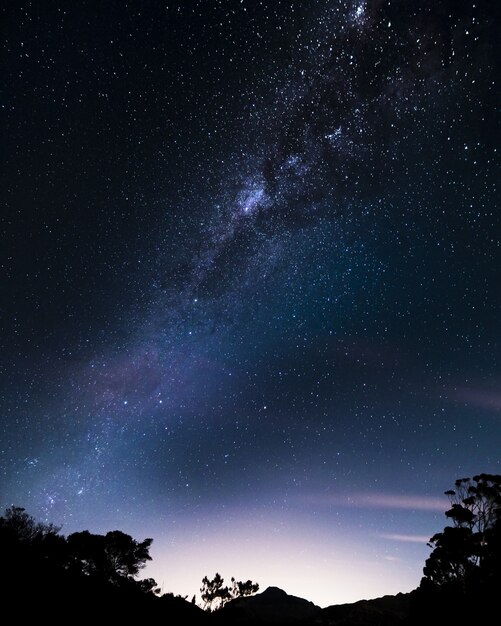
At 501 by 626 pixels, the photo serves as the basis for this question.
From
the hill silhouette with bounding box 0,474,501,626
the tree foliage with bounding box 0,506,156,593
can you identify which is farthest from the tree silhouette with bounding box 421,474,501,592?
the tree foliage with bounding box 0,506,156,593

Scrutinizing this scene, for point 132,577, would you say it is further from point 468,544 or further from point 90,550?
point 468,544

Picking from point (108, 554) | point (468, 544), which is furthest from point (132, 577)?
point (468, 544)

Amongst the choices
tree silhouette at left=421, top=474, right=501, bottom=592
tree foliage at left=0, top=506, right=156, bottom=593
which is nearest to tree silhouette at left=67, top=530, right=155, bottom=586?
tree foliage at left=0, top=506, right=156, bottom=593

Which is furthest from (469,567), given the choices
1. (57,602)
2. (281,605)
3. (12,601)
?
(281,605)

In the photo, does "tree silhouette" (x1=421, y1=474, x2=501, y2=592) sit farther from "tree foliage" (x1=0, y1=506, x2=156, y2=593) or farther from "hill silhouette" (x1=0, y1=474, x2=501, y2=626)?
"tree foliage" (x1=0, y1=506, x2=156, y2=593)

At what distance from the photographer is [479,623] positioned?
76.3ft

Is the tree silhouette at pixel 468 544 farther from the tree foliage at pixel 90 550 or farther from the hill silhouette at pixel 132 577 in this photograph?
the tree foliage at pixel 90 550

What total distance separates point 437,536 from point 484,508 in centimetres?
680

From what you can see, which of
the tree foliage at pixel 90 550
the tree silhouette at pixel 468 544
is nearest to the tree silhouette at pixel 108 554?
the tree foliage at pixel 90 550

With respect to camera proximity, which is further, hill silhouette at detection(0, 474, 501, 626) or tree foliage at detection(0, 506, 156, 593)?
tree foliage at detection(0, 506, 156, 593)

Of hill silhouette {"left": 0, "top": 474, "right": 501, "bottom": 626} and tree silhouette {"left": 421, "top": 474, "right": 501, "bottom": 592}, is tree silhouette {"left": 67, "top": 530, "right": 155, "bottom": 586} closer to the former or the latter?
hill silhouette {"left": 0, "top": 474, "right": 501, "bottom": 626}

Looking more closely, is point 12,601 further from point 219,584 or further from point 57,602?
point 219,584

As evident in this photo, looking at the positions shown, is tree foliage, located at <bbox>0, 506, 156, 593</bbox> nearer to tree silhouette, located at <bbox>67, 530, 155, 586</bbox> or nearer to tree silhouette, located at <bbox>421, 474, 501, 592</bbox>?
tree silhouette, located at <bbox>67, 530, 155, 586</bbox>

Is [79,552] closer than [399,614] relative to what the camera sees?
Yes
